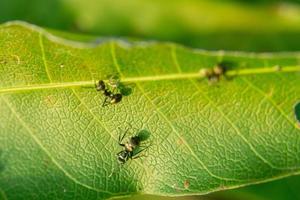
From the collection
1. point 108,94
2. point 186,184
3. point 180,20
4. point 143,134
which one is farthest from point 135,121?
point 180,20

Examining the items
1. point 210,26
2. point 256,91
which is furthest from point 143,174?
point 210,26

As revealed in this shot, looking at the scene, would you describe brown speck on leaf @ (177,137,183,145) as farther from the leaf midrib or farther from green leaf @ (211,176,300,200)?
green leaf @ (211,176,300,200)

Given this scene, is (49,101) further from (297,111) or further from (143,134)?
(297,111)

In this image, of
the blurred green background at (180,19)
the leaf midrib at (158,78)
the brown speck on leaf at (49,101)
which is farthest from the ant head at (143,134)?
the blurred green background at (180,19)

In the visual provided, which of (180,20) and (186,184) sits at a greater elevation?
(180,20)

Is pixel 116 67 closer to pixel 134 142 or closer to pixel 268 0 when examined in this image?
pixel 134 142

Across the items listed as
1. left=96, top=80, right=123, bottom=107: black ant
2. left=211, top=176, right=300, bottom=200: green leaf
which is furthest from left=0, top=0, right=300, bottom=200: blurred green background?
A: left=96, top=80, right=123, bottom=107: black ant
